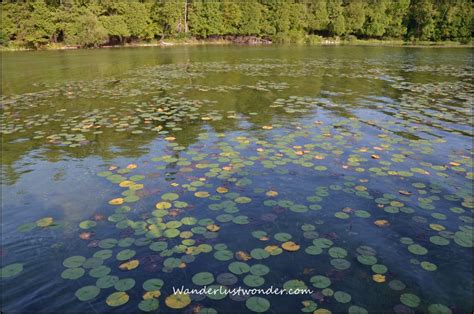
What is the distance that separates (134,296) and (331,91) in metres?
13.3

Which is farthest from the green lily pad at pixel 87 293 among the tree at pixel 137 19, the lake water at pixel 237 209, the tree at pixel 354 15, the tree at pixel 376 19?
the tree at pixel 376 19

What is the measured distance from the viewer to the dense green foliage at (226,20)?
147 ft

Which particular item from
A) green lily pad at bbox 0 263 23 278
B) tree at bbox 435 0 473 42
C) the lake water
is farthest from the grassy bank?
green lily pad at bbox 0 263 23 278

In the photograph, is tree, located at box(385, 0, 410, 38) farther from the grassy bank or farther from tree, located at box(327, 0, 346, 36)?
tree, located at box(327, 0, 346, 36)

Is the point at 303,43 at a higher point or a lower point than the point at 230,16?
lower

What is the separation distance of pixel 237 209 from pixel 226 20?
63106 mm

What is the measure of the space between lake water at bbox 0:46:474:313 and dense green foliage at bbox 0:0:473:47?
133 feet

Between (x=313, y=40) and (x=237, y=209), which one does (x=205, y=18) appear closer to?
(x=313, y=40)

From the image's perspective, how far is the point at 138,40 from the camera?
182ft

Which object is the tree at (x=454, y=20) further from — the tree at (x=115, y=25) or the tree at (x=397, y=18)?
the tree at (x=115, y=25)

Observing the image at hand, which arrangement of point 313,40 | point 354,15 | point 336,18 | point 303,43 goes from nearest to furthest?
point 303,43 < point 313,40 < point 336,18 < point 354,15

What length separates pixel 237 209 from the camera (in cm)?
508

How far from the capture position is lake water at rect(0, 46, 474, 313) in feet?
11.7

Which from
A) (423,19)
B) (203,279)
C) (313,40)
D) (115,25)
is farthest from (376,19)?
(203,279)
